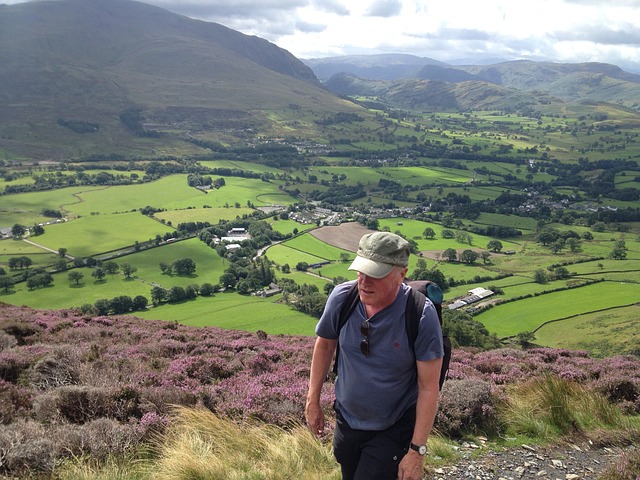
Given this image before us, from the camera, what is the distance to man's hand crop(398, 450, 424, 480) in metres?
4.53

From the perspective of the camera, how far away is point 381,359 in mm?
4582

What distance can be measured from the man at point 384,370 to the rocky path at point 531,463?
8.77ft

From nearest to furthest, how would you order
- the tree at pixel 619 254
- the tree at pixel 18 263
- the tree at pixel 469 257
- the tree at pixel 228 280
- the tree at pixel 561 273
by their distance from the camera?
the tree at pixel 228 280, the tree at pixel 561 273, the tree at pixel 18 263, the tree at pixel 619 254, the tree at pixel 469 257

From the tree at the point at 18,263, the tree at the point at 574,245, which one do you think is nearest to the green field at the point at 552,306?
the tree at the point at 574,245

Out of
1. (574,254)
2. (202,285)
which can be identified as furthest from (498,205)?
(202,285)

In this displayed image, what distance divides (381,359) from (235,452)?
3.62 m

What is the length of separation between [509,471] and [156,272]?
68.5 m

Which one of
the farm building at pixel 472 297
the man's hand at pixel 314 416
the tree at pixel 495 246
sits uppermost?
the man's hand at pixel 314 416

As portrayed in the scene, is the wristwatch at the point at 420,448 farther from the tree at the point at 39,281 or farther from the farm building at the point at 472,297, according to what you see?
the tree at the point at 39,281

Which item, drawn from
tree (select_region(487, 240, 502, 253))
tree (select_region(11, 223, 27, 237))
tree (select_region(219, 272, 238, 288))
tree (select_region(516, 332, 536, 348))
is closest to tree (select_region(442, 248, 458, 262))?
tree (select_region(487, 240, 502, 253))

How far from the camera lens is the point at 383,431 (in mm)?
4773

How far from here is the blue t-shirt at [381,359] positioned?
439cm

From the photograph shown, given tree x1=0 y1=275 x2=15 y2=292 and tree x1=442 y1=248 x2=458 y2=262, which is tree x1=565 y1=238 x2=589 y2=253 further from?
tree x1=0 y1=275 x2=15 y2=292

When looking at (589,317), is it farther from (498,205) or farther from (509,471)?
(498,205)
